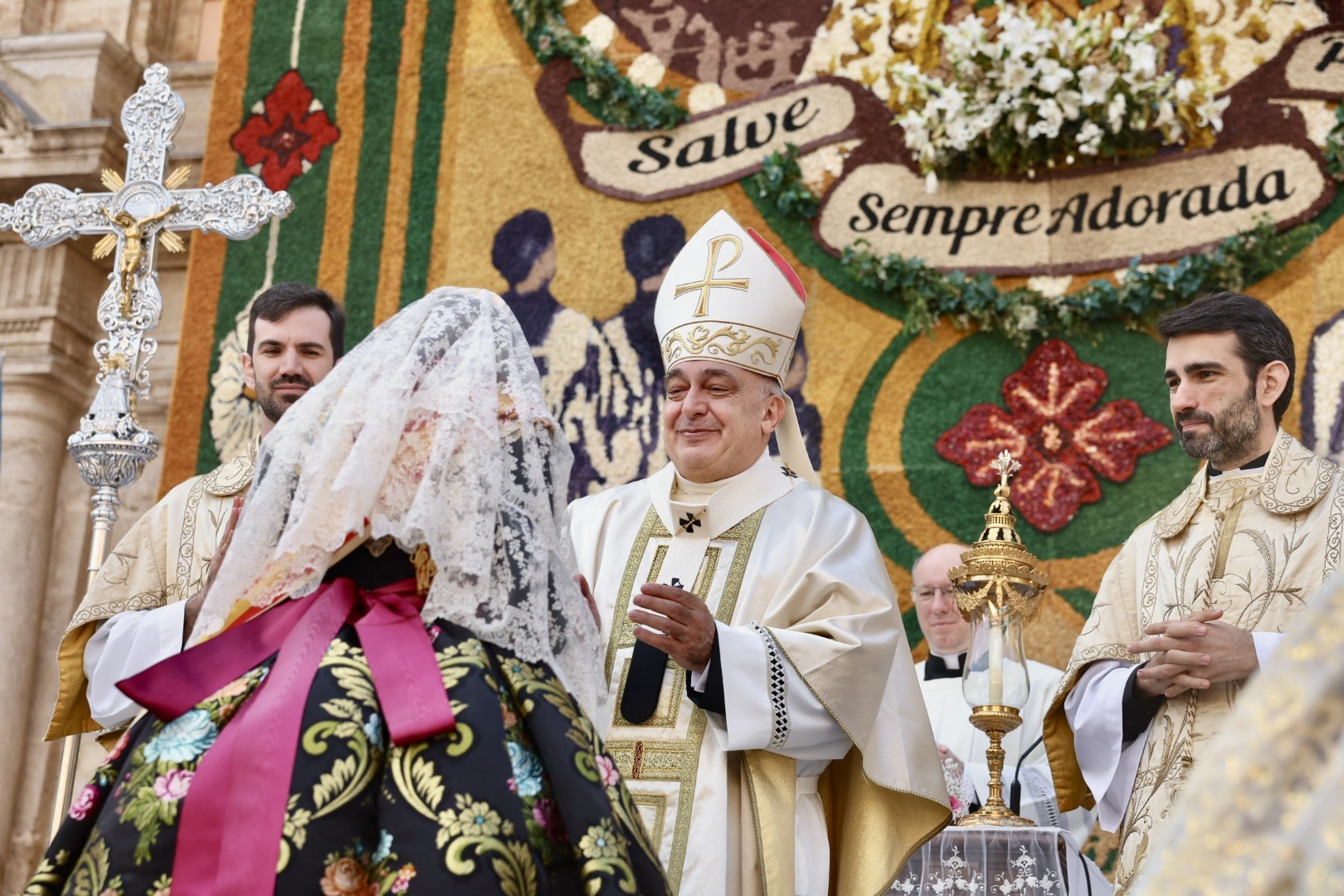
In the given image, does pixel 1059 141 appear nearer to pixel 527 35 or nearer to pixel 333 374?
pixel 527 35

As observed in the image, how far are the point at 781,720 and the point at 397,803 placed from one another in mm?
1558

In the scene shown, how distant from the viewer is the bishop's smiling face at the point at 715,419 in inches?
172

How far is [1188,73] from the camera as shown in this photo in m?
6.51

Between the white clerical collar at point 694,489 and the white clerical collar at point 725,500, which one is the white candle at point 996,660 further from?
the white clerical collar at point 694,489

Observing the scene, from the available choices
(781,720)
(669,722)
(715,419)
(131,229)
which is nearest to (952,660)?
(715,419)

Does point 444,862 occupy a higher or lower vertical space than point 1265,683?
lower

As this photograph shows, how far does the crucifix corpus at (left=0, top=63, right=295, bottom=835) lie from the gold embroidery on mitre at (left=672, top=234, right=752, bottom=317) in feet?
5.43

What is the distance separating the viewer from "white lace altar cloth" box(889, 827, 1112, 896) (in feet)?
13.3

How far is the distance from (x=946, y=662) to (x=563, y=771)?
12.0 ft

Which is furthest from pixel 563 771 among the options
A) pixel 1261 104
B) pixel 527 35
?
pixel 527 35

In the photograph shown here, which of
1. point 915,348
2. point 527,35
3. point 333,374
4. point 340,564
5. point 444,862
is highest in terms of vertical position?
point 527,35

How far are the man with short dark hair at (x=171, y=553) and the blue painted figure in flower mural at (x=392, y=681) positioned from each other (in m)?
1.55

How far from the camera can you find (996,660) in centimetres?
433

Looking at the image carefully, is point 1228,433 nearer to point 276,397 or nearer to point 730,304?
point 730,304
